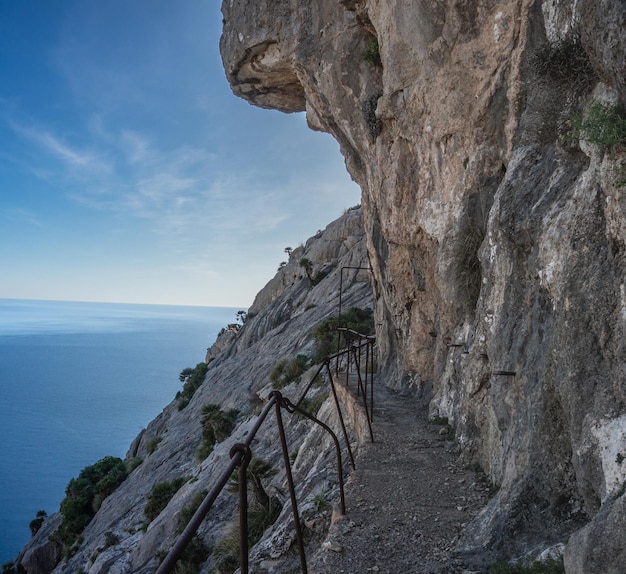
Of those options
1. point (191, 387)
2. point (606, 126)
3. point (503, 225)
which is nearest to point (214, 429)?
point (191, 387)

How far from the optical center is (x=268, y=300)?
46844 millimetres

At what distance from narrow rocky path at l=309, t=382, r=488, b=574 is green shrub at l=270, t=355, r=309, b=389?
1283 centimetres

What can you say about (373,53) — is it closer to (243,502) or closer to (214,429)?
(243,502)

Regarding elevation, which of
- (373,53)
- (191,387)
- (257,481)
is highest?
(373,53)

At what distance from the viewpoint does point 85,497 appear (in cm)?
2920

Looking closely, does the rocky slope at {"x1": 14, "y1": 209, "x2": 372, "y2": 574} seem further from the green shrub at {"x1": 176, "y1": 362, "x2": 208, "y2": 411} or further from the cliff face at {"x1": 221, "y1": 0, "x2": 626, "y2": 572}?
the cliff face at {"x1": 221, "y1": 0, "x2": 626, "y2": 572}

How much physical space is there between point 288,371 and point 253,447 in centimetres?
559

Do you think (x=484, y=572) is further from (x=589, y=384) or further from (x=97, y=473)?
(x=97, y=473)

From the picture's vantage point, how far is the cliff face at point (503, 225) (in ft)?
12.6

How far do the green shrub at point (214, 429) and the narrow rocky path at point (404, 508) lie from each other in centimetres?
1437

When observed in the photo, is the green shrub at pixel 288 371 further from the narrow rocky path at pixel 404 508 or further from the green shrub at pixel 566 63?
the green shrub at pixel 566 63

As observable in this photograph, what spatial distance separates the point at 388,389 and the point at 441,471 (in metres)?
7.12

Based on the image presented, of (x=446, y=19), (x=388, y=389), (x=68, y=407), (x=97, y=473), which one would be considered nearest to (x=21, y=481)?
(x=68, y=407)

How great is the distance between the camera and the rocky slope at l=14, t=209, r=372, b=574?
11102 mm
